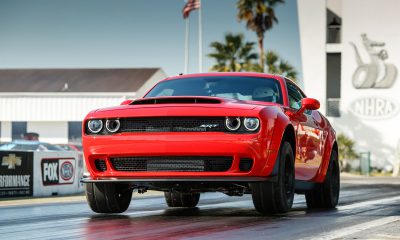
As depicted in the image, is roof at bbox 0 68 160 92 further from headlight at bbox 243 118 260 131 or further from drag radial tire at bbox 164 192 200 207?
headlight at bbox 243 118 260 131

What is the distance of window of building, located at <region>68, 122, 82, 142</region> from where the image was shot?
72.2m

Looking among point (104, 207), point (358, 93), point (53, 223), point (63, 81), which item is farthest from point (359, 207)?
point (63, 81)

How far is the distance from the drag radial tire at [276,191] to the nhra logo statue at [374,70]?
4119 centimetres

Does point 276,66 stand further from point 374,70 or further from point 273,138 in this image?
point 273,138

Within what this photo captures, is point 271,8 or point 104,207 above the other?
point 271,8

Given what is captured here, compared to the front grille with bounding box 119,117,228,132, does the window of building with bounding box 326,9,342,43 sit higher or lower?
higher

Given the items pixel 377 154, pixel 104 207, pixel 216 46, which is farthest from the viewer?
pixel 216 46

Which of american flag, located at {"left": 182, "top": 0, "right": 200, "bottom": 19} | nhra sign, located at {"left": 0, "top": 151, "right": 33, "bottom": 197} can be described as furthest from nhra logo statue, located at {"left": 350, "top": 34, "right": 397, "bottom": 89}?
nhra sign, located at {"left": 0, "top": 151, "right": 33, "bottom": 197}

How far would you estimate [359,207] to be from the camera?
1230 centimetres

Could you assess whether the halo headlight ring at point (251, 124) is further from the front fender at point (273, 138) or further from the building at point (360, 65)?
the building at point (360, 65)

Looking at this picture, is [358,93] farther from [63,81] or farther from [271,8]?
[63,81]

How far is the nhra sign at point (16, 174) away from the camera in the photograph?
1930 cm

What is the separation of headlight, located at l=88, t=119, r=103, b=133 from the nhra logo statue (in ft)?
137

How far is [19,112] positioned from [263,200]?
64361 millimetres
